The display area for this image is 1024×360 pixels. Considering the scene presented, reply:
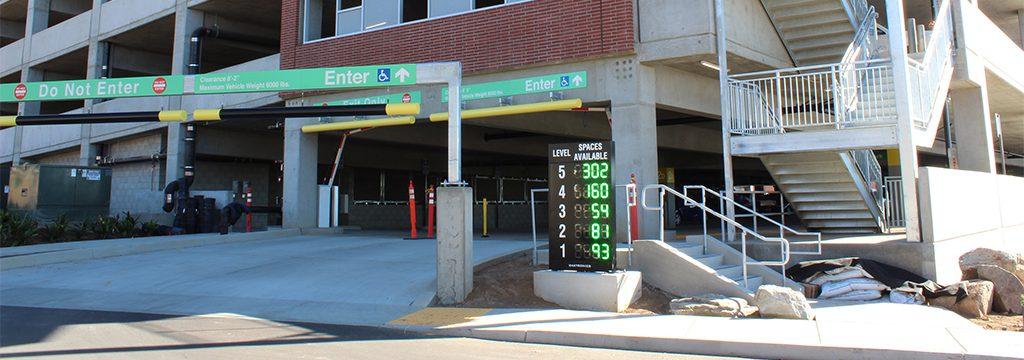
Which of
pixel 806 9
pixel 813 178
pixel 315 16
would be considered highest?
pixel 315 16

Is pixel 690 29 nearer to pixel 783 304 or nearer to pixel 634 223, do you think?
pixel 634 223

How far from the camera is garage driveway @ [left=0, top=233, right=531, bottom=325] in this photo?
8.46 metres

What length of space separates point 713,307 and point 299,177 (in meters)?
13.0

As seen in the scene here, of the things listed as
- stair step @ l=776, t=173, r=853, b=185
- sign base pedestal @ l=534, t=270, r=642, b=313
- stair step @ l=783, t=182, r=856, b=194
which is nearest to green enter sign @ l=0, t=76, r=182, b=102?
sign base pedestal @ l=534, t=270, r=642, b=313

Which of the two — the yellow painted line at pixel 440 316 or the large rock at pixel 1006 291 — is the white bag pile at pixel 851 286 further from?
the yellow painted line at pixel 440 316

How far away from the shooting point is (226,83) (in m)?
11.3

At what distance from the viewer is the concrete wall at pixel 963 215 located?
995 cm

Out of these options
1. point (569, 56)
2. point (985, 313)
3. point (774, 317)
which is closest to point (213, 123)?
point (569, 56)

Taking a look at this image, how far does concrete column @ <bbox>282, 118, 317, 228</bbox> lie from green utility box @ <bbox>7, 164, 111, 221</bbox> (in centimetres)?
618

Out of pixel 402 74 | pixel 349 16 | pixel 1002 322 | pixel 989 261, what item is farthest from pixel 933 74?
pixel 349 16

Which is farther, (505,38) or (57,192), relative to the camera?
(57,192)

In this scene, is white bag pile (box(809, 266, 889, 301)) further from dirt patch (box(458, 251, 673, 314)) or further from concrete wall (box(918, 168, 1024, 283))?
dirt patch (box(458, 251, 673, 314))

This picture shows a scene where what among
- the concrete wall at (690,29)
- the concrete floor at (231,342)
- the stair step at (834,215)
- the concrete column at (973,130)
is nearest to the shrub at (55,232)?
the concrete floor at (231,342)

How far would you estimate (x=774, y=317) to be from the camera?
25.2 feet
